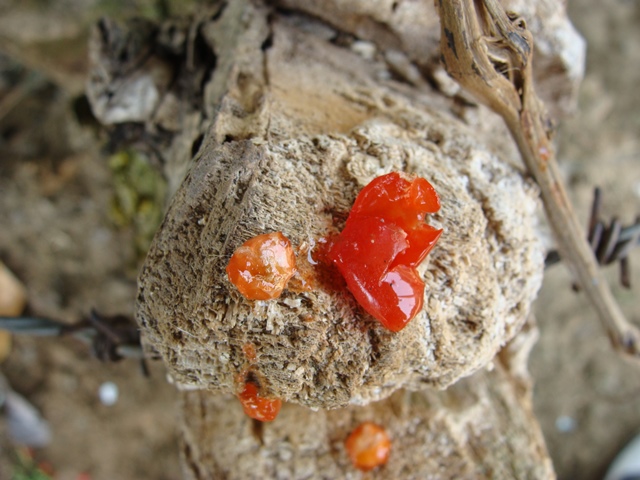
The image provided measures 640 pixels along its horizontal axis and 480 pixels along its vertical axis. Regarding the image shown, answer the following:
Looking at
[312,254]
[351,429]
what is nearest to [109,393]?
[351,429]

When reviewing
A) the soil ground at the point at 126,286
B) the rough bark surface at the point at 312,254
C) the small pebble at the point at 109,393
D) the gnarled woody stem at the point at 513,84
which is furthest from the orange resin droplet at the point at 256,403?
the small pebble at the point at 109,393

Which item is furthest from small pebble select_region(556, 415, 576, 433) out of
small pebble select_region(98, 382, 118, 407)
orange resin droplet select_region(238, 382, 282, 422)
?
small pebble select_region(98, 382, 118, 407)

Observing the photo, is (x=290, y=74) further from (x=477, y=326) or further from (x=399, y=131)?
A: (x=477, y=326)

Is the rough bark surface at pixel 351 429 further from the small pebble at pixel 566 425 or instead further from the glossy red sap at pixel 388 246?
the small pebble at pixel 566 425

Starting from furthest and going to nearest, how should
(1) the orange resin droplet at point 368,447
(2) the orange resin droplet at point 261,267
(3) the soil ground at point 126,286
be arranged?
(3) the soil ground at point 126,286, (1) the orange resin droplet at point 368,447, (2) the orange resin droplet at point 261,267

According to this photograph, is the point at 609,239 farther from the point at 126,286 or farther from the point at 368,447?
the point at 126,286

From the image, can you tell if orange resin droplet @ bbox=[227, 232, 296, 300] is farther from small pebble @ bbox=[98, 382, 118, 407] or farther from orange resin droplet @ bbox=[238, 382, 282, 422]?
small pebble @ bbox=[98, 382, 118, 407]

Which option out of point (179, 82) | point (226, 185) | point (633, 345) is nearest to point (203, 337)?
point (226, 185)

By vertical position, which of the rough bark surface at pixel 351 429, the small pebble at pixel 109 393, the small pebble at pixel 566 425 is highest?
the rough bark surface at pixel 351 429
